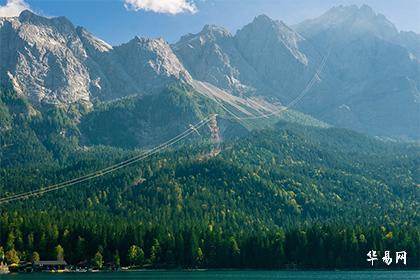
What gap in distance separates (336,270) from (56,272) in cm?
7836

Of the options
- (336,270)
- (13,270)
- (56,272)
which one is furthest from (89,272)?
(336,270)

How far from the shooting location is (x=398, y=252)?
633 ft

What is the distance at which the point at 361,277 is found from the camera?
165 metres

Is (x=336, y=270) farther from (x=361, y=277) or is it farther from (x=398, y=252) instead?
(x=361, y=277)

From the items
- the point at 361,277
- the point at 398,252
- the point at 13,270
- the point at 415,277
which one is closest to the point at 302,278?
the point at 361,277

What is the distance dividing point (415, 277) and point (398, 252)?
34.8 metres

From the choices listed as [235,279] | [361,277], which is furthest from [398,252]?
[235,279]

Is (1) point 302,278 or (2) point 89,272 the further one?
(2) point 89,272

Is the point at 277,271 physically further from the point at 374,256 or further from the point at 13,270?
the point at 13,270

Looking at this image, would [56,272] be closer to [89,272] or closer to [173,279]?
[89,272]

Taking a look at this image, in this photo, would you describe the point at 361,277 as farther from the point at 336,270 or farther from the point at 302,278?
the point at 336,270

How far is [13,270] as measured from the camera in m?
196

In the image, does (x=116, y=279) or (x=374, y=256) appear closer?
(x=116, y=279)

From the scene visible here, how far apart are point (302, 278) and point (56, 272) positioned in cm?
7123
